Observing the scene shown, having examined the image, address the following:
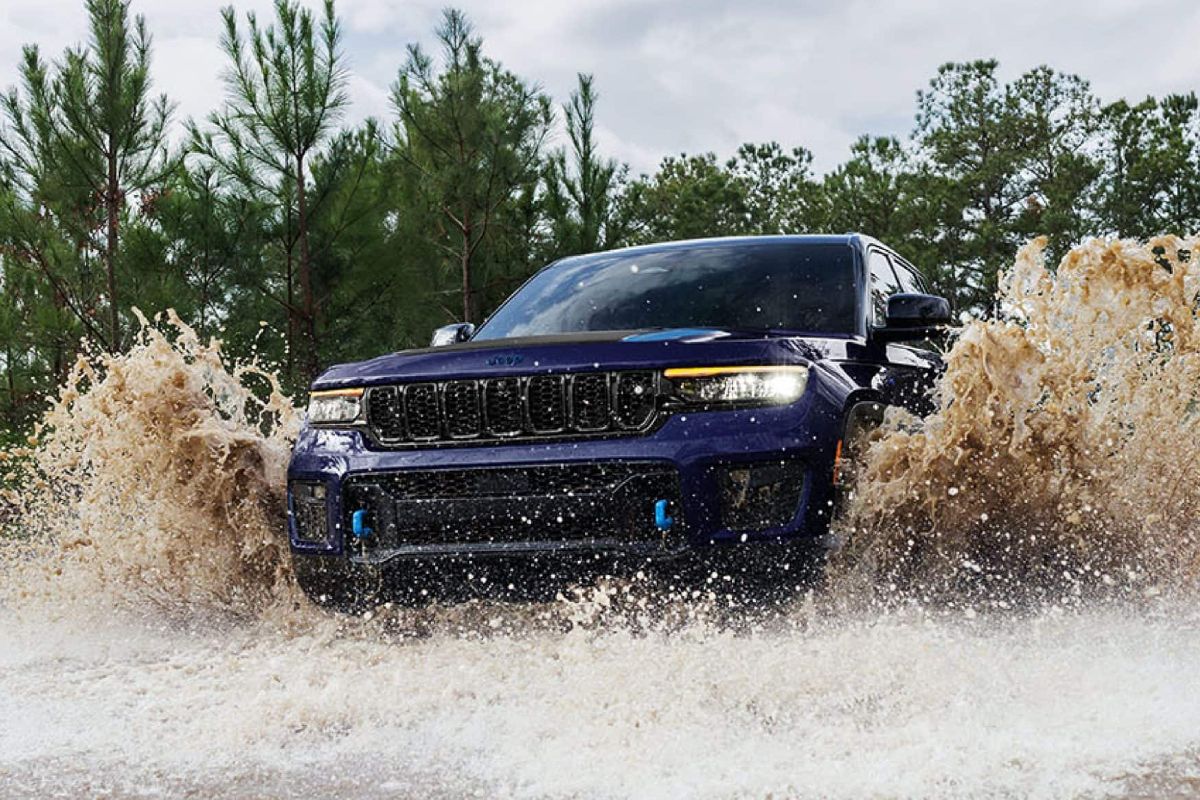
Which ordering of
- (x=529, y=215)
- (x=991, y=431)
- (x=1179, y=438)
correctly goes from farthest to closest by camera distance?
(x=529, y=215), (x=1179, y=438), (x=991, y=431)

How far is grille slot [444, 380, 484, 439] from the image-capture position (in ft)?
16.2

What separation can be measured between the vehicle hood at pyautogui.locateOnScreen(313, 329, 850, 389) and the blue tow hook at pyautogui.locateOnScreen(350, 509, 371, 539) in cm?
48

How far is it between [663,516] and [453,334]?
2.27 m

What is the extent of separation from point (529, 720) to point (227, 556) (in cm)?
265

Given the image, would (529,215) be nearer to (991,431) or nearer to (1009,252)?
(991,431)

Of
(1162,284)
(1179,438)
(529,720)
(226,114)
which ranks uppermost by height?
(226,114)

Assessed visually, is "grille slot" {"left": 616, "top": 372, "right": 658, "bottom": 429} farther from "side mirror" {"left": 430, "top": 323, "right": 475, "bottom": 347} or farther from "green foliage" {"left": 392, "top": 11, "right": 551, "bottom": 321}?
"green foliage" {"left": 392, "top": 11, "right": 551, "bottom": 321}

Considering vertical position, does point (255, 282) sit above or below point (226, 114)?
below

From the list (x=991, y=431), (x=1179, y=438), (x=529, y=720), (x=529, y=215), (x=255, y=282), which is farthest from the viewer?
(x=529, y=215)

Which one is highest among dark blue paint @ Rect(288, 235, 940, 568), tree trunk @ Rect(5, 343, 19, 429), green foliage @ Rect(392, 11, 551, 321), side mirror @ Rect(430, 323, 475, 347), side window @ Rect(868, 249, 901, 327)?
green foliage @ Rect(392, 11, 551, 321)

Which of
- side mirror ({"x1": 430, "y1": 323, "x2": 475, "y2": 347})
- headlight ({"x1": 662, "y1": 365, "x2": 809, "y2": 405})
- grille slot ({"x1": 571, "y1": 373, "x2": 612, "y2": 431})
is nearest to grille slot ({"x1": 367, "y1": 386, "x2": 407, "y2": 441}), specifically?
grille slot ({"x1": 571, "y1": 373, "x2": 612, "y2": 431})

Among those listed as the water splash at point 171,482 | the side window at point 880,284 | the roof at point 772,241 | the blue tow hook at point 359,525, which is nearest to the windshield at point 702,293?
the roof at point 772,241

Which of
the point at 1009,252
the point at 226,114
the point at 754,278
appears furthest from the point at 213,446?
the point at 1009,252

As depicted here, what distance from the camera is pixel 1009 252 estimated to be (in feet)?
141
